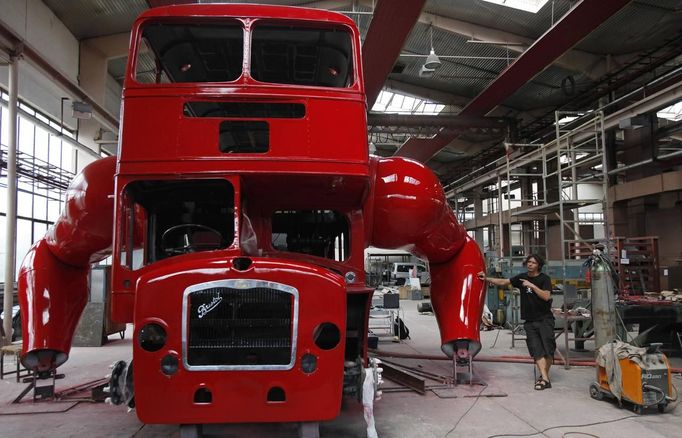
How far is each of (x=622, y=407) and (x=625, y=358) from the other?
0.60 metres

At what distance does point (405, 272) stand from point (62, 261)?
2664 cm

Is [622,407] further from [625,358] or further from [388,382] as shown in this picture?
[388,382]

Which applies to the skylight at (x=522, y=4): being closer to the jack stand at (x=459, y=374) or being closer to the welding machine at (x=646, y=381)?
the jack stand at (x=459, y=374)

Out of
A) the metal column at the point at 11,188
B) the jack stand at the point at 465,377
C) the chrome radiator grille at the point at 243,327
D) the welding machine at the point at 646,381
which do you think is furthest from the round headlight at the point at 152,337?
the metal column at the point at 11,188

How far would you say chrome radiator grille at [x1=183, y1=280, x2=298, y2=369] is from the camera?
3547 mm

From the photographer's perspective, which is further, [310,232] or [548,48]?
[548,48]

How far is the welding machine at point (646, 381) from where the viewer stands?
539cm

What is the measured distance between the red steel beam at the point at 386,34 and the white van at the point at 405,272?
57.0ft

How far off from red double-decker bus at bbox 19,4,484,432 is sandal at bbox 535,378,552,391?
3.86ft

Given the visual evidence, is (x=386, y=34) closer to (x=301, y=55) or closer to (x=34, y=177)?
(x=301, y=55)

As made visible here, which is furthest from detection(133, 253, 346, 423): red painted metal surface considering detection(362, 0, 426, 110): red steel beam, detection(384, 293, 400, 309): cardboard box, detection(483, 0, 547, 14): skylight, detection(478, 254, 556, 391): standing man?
detection(483, 0, 547, 14): skylight

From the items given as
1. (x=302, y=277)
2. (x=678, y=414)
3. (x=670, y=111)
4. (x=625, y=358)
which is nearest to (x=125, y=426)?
(x=302, y=277)

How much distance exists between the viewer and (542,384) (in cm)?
650

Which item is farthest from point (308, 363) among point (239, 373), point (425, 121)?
point (425, 121)
